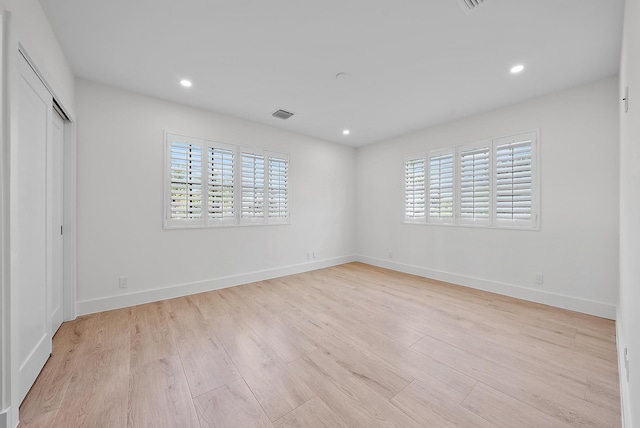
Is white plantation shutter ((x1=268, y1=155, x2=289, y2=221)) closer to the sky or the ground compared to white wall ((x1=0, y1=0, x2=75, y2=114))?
closer to the ground

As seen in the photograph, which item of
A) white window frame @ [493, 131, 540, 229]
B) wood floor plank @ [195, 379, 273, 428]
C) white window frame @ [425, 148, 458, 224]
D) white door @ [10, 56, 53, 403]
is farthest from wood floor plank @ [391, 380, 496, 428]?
white window frame @ [425, 148, 458, 224]

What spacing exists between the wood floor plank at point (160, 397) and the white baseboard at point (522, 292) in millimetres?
3808

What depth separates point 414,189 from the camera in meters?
4.54

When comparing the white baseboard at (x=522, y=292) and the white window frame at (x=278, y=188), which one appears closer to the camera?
the white baseboard at (x=522, y=292)

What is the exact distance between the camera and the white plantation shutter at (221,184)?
3.64 meters

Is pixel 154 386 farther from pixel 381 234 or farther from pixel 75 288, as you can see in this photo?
pixel 381 234

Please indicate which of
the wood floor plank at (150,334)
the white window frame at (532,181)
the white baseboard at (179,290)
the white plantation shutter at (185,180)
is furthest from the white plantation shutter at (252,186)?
the white window frame at (532,181)

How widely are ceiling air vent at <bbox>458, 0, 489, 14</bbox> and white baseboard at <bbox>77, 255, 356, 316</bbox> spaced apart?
3.97m

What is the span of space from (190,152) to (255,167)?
0.98 m

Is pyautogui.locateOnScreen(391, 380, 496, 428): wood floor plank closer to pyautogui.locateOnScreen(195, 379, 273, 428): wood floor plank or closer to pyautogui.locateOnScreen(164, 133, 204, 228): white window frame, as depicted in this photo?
pyautogui.locateOnScreen(195, 379, 273, 428): wood floor plank

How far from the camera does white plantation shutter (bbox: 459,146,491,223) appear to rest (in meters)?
3.60

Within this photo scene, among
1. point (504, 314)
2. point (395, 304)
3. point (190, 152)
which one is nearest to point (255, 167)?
point (190, 152)

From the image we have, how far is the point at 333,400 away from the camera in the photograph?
153 centimetres

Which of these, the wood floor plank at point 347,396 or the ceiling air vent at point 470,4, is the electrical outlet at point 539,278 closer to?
the wood floor plank at point 347,396
